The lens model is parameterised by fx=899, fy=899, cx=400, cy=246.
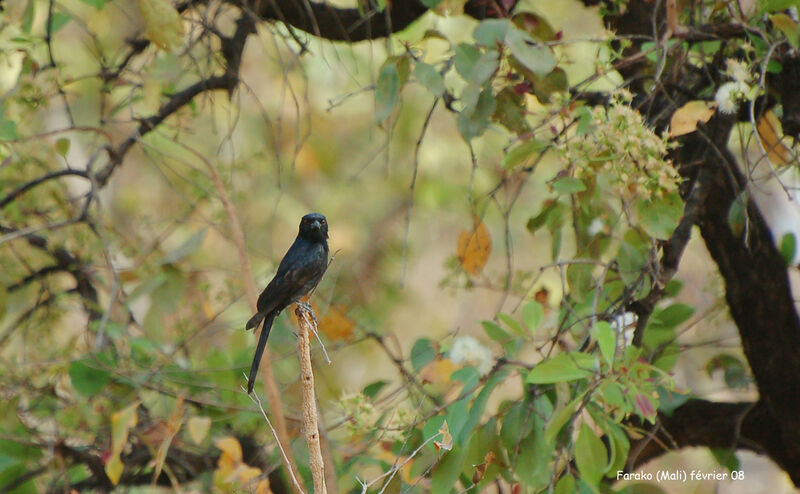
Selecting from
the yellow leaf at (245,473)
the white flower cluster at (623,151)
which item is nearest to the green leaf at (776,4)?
the white flower cluster at (623,151)

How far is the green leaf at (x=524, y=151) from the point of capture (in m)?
2.38

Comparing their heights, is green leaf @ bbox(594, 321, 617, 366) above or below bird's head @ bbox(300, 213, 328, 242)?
below

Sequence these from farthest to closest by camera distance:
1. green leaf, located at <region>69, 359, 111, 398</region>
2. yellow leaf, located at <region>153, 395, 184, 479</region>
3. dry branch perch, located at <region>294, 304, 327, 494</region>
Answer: green leaf, located at <region>69, 359, 111, 398</region>
yellow leaf, located at <region>153, 395, 184, 479</region>
dry branch perch, located at <region>294, 304, 327, 494</region>

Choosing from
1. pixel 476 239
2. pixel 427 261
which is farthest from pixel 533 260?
pixel 476 239

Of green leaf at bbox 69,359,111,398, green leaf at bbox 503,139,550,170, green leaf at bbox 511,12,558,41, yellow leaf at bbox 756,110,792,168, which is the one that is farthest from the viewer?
green leaf at bbox 69,359,111,398

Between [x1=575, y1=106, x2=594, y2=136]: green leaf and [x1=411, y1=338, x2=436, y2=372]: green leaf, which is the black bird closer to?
[x1=411, y1=338, x2=436, y2=372]: green leaf

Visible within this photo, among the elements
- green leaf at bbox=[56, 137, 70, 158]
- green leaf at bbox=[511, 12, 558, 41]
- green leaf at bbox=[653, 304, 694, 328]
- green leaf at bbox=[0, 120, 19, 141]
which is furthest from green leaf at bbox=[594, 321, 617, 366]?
green leaf at bbox=[56, 137, 70, 158]

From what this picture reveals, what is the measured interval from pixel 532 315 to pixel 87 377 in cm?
159

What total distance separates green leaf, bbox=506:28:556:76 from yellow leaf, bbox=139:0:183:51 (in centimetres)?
96

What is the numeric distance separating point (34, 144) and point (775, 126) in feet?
10.4

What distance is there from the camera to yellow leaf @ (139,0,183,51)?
2.51 m

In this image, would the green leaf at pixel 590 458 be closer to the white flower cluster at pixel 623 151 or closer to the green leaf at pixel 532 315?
the green leaf at pixel 532 315

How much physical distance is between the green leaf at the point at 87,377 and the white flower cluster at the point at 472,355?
4.30ft

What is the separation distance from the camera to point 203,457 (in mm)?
3602
